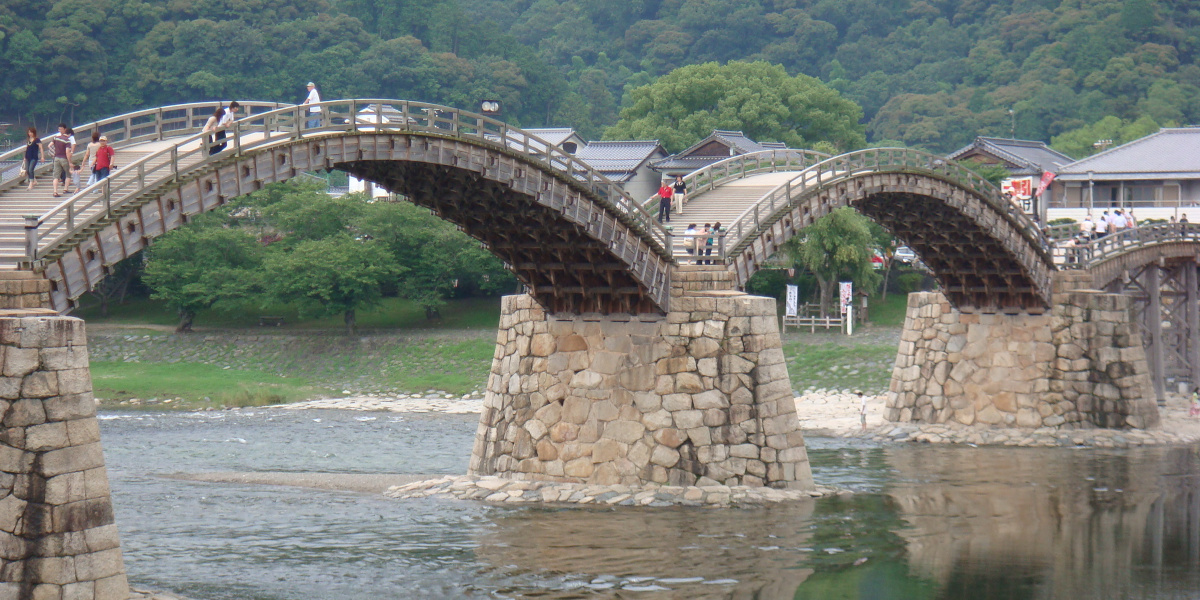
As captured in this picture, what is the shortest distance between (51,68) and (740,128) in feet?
123

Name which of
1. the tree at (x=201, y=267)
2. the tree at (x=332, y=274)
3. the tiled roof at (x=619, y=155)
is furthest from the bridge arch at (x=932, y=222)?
the tree at (x=201, y=267)

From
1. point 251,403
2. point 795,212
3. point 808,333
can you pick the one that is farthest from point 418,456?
point 808,333

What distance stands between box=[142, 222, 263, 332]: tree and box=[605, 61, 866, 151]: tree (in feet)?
73.2

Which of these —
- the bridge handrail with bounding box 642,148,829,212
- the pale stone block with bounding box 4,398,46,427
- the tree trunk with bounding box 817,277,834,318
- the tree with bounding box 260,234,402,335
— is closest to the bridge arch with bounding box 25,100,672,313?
the pale stone block with bounding box 4,398,46,427

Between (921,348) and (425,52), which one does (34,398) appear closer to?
(921,348)

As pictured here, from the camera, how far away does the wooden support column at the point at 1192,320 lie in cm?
3719

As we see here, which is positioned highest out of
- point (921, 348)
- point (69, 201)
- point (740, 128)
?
point (740, 128)

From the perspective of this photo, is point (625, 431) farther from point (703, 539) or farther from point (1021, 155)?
point (1021, 155)

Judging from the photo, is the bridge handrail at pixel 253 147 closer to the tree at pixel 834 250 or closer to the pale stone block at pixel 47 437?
the pale stone block at pixel 47 437

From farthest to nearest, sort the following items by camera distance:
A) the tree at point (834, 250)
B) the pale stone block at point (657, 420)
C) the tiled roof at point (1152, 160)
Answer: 1. the tiled roof at point (1152, 160)
2. the tree at point (834, 250)
3. the pale stone block at point (657, 420)

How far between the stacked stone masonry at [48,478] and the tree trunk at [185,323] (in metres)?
38.4

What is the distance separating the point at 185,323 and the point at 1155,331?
3423 centimetres

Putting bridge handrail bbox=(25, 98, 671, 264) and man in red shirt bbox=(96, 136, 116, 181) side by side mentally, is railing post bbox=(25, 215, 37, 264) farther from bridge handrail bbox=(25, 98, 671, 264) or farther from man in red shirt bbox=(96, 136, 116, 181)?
man in red shirt bbox=(96, 136, 116, 181)

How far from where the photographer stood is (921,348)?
34750 millimetres
